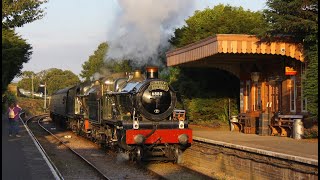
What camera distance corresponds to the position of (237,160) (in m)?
12.6

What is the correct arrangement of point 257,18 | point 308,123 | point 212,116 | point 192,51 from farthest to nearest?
point 257,18, point 212,116, point 192,51, point 308,123

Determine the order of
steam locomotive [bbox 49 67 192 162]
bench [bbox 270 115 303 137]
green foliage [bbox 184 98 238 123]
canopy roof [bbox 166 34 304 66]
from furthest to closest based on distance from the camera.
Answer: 1. green foliage [bbox 184 98 238 123]
2. bench [bbox 270 115 303 137]
3. canopy roof [bbox 166 34 304 66]
4. steam locomotive [bbox 49 67 192 162]

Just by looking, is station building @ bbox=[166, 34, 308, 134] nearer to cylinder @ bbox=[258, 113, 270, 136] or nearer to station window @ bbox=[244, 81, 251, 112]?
station window @ bbox=[244, 81, 251, 112]

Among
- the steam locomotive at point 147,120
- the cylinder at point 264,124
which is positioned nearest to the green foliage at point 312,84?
the cylinder at point 264,124

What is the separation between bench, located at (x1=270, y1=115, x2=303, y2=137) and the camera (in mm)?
16906

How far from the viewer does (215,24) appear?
2841 centimetres

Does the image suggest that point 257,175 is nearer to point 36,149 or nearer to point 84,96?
point 36,149

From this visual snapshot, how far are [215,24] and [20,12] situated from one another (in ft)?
39.1

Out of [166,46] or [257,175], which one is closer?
[257,175]

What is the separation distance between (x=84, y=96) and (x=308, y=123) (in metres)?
10.6

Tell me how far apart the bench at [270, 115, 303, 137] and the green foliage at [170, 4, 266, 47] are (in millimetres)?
10304

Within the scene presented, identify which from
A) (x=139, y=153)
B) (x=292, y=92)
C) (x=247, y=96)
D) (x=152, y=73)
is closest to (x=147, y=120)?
(x=139, y=153)

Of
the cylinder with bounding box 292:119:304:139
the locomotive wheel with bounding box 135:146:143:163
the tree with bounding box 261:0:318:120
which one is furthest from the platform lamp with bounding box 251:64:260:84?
the locomotive wheel with bounding box 135:146:143:163

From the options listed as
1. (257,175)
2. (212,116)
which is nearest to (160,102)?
(257,175)
